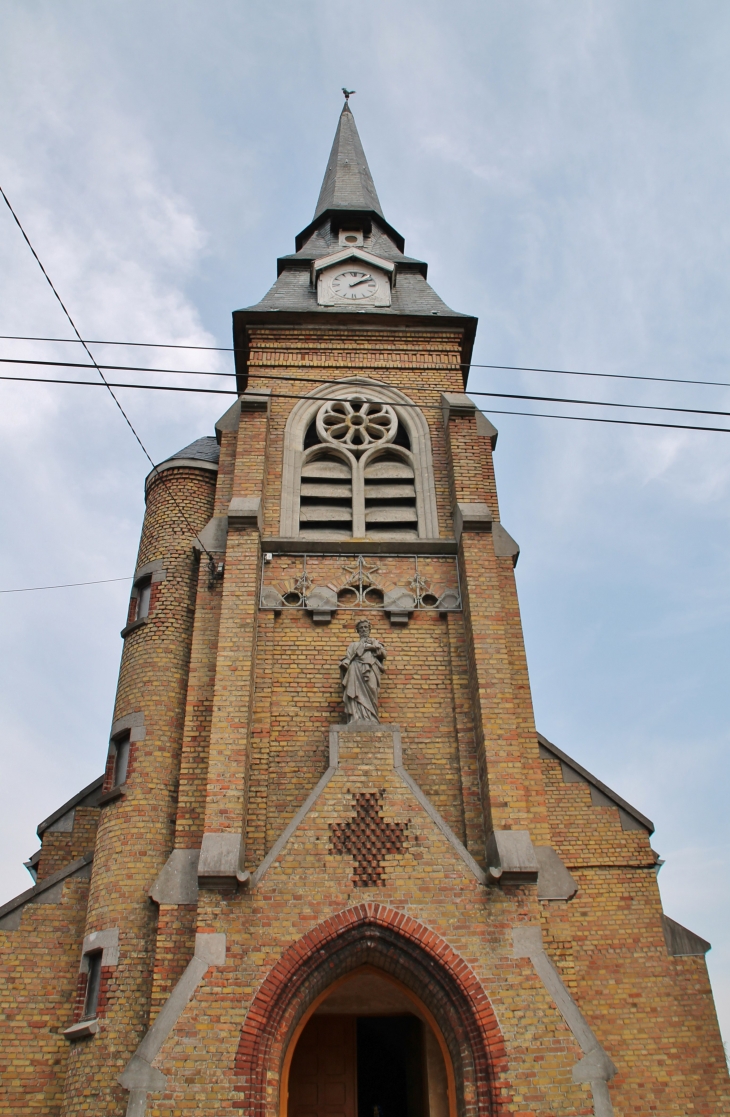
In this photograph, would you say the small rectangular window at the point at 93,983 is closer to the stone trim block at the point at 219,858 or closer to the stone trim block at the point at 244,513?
the stone trim block at the point at 219,858

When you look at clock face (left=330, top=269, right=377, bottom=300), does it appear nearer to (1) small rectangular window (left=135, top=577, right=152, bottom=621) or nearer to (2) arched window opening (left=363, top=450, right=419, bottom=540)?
(2) arched window opening (left=363, top=450, right=419, bottom=540)

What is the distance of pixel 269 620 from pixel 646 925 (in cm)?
650

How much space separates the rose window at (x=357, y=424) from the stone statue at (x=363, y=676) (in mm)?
4075

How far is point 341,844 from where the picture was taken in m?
9.52

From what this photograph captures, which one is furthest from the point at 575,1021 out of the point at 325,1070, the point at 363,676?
the point at 363,676

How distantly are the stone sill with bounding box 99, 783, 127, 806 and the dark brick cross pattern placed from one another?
3145mm

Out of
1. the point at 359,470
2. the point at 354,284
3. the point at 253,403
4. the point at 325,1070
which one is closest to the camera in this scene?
the point at 325,1070

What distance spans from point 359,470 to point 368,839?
6.35 metres

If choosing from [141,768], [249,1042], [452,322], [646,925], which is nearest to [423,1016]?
[249,1042]

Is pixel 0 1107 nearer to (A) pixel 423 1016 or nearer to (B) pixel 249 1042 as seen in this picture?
(B) pixel 249 1042

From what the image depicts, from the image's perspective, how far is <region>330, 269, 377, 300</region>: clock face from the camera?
56.0 feet

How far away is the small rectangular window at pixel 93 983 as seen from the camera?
32.7 feet

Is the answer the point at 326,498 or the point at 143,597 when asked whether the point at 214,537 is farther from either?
the point at 326,498

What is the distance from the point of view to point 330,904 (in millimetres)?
9164
